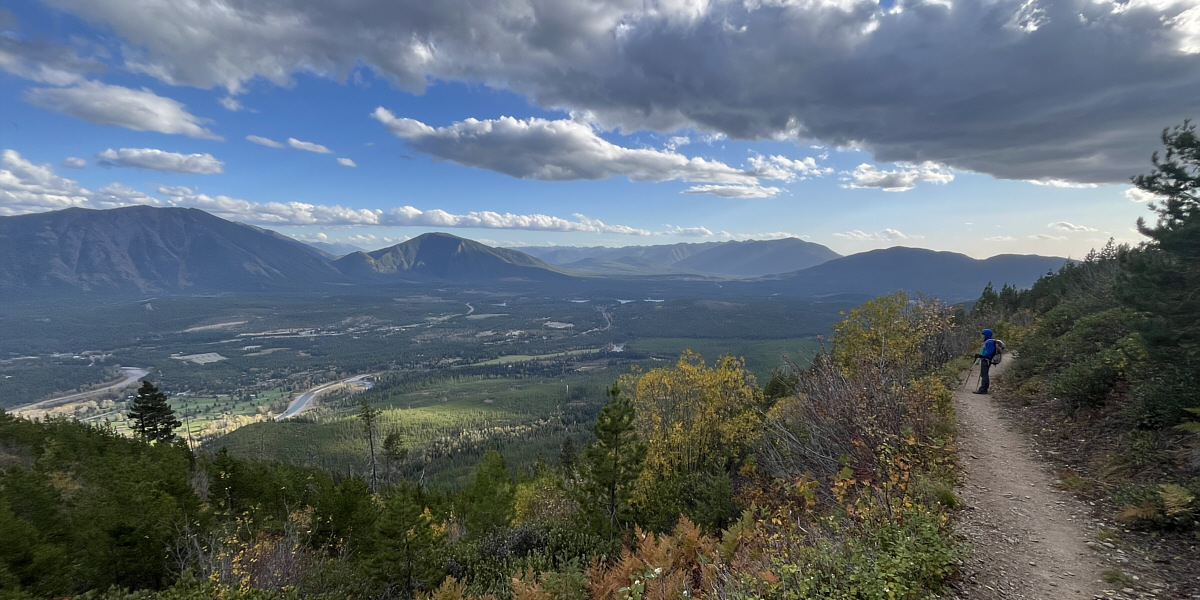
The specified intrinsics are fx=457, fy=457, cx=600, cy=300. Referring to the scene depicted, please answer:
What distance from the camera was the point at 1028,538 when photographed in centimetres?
936

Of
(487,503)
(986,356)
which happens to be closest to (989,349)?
(986,356)

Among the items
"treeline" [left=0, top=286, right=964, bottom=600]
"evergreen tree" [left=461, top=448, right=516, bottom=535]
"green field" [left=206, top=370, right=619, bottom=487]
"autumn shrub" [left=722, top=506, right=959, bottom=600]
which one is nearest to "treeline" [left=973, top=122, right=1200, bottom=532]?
"treeline" [left=0, top=286, right=964, bottom=600]

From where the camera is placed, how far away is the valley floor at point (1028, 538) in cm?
778

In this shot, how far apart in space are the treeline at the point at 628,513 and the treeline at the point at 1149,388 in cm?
327

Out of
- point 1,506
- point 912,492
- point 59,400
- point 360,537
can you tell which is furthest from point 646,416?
point 59,400

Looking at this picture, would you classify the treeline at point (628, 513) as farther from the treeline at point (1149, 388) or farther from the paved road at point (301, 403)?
the paved road at point (301, 403)

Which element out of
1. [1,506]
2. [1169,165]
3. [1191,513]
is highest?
[1169,165]

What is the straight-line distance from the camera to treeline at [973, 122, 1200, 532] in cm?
1012

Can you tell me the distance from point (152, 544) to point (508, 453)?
99.4m

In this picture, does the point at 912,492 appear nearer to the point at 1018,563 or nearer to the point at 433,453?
the point at 1018,563

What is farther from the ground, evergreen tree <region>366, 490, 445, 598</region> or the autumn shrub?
the autumn shrub

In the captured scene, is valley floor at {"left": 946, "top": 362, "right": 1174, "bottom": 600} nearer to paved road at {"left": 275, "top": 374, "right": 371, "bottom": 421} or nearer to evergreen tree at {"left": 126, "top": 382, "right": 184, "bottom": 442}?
evergreen tree at {"left": 126, "top": 382, "right": 184, "bottom": 442}

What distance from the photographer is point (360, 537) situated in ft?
81.9

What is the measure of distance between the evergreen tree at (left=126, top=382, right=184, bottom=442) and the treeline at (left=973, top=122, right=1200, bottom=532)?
6407 cm
